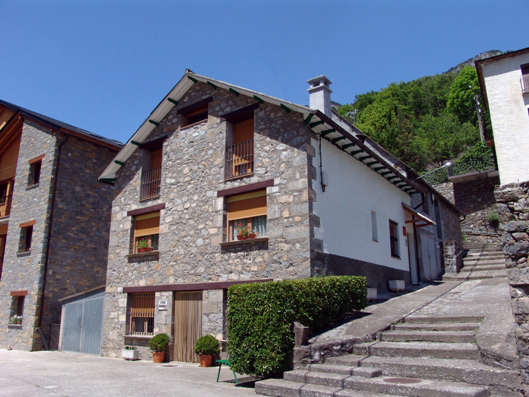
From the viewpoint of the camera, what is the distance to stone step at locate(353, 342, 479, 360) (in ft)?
21.2

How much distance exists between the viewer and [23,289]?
55.6 feet

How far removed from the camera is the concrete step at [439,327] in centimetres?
770

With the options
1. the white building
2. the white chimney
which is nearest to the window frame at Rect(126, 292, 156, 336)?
the white chimney

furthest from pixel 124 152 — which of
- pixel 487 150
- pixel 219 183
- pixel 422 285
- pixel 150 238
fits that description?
pixel 487 150

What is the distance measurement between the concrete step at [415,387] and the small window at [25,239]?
16240 millimetres

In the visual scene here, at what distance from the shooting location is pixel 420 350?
273 inches

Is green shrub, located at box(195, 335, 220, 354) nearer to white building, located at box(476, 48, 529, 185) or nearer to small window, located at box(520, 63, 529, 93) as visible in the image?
white building, located at box(476, 48, 529, 185)

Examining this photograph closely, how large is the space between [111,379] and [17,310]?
11.0m

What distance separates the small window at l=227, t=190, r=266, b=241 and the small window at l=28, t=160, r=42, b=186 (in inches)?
452

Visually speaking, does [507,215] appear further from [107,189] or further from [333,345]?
[107,189]

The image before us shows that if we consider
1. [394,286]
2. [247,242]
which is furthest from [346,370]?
[394,286]

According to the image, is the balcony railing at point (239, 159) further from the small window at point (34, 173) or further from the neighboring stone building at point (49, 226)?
the small window at point (34, 173)

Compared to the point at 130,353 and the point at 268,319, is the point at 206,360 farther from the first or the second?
the point at 268,319

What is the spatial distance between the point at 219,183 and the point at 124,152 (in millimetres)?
4566
